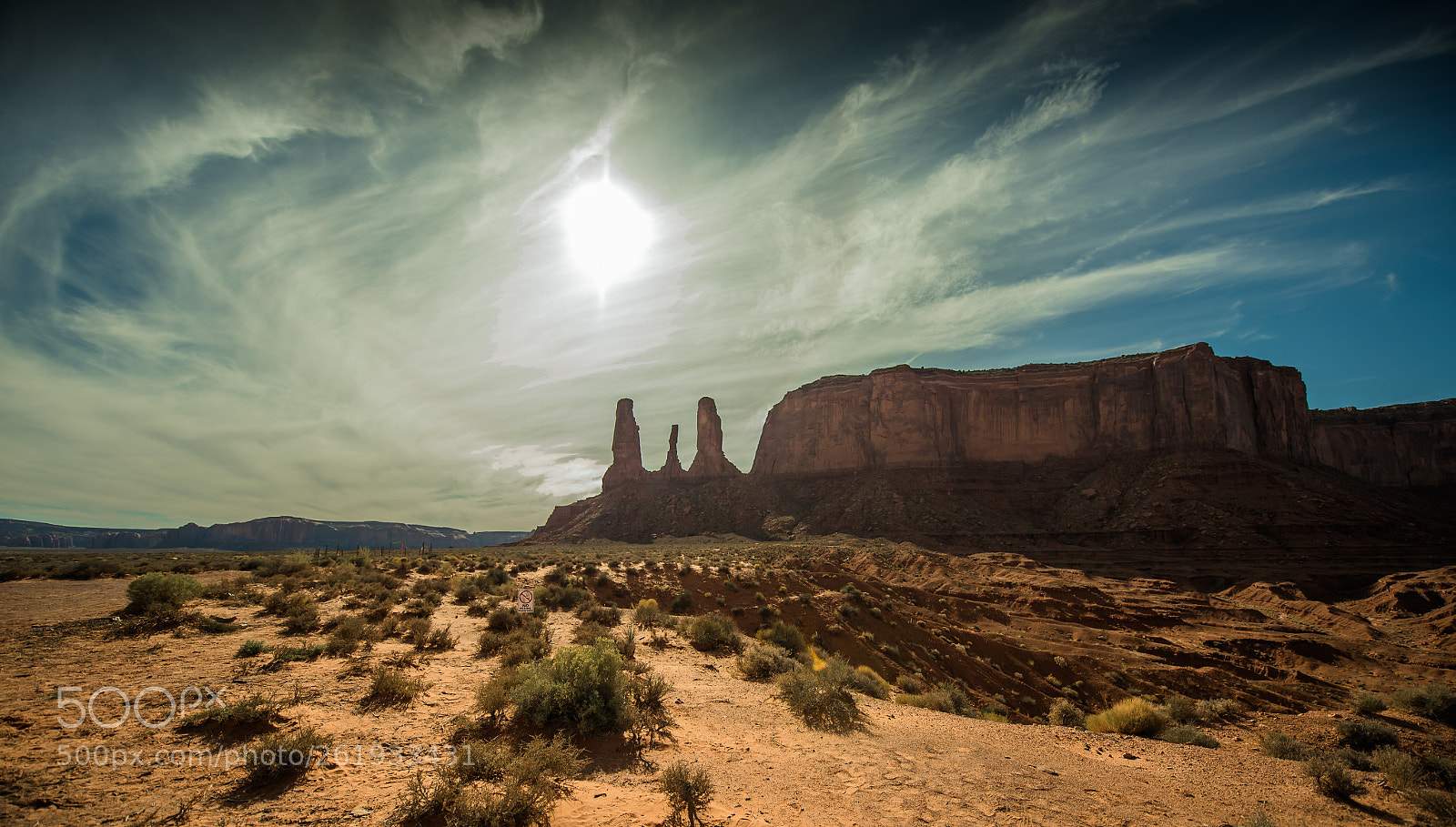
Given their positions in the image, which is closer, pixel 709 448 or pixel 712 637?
pixel 712 637

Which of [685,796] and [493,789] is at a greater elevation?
[493,789]

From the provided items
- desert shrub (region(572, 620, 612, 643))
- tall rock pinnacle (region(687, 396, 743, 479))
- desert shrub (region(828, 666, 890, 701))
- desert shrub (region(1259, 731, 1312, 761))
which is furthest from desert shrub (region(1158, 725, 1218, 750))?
tall rock pinnacle (region(687, 396, 743, 479))

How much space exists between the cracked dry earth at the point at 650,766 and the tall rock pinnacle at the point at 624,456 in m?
85.4

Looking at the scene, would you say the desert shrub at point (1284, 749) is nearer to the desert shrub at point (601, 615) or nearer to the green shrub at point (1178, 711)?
the green shrub at point (1178, 711)

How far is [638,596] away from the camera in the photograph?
75.9 feet

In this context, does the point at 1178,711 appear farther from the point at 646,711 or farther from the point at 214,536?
the point at 214,536

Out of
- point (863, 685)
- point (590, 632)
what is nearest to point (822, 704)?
point (863, 685)

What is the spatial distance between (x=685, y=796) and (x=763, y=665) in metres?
7.51

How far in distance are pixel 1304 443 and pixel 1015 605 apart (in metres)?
75.9

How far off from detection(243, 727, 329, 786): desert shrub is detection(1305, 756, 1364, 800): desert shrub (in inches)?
515

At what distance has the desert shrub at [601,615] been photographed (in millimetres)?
16547

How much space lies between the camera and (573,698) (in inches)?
314

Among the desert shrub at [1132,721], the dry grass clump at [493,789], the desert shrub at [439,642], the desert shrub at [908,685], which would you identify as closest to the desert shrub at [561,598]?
the desert shrub at [439,642]

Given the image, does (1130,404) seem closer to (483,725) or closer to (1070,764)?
(1070,764)
